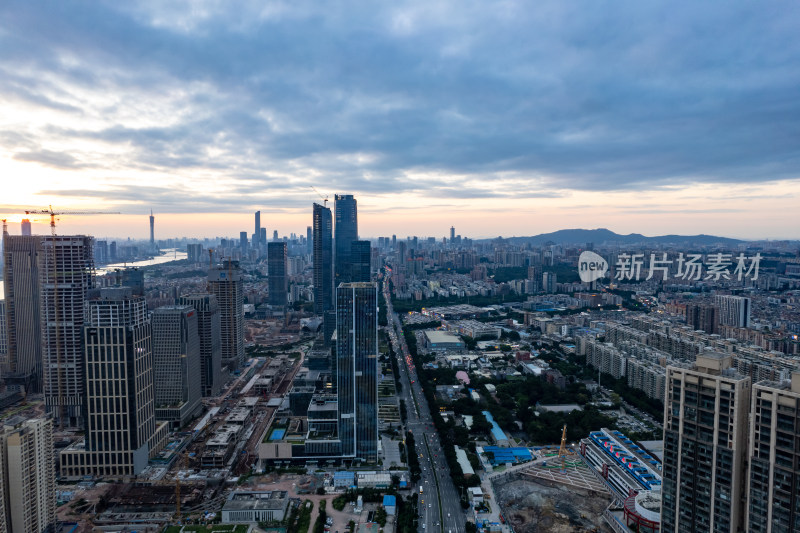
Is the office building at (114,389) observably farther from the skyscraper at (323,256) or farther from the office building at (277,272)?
the office building at (277,272)

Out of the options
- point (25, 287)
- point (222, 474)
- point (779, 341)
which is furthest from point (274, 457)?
point (779, 341)

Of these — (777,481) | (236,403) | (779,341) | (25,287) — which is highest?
(25,287)

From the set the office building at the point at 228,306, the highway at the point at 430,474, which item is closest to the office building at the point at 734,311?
the highway at the point at 430,474

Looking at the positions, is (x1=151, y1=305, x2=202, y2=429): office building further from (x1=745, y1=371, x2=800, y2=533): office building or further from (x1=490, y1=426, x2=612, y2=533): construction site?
(x1=745, y1=371, x2=800, y2=533): office building

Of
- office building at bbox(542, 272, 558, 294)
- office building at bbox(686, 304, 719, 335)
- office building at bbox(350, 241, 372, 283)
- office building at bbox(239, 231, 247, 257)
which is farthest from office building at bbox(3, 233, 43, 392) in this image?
office building at bbox(239, 231, 247, 257)

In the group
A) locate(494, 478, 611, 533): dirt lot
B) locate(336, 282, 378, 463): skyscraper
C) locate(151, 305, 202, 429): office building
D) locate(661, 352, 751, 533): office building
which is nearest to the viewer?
locate(661, 352, 751, 533): office building

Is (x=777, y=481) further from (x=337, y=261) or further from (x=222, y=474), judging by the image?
(x=337, y=261)
